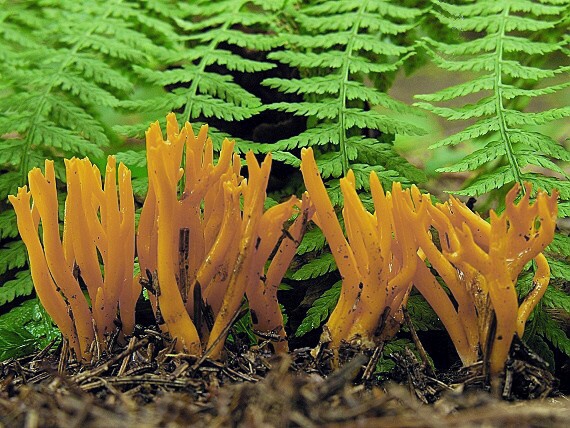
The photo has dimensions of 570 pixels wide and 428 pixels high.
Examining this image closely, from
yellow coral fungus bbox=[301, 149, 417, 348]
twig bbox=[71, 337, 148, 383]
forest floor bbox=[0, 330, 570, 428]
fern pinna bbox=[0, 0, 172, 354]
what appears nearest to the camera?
forest floor bbox=[0, 330, 570, 428]

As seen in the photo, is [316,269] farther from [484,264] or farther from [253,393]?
[253,393]

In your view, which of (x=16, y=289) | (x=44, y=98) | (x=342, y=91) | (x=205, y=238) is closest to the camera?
(x=205, y=238)

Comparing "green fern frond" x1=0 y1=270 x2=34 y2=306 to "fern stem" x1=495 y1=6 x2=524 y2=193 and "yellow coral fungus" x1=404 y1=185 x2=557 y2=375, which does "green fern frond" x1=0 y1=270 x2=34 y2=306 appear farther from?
"fern stem" x1=495 y1=6 x2=524 y2=193

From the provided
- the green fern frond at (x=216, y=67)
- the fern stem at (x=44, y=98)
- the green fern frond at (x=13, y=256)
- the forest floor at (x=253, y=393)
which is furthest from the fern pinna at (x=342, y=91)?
the green fern frond at (x=13, y=256)

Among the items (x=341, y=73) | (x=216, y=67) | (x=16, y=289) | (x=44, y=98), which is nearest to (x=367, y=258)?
(x=341, y=73)

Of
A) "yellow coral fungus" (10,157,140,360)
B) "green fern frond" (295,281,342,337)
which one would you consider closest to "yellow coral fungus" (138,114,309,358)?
"yellow coral fungus" (10,157,140,360)

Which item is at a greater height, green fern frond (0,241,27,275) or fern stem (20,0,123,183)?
fern stem (20,0,123,183)
